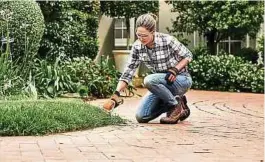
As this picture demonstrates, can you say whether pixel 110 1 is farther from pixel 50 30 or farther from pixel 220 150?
pixel 220 150

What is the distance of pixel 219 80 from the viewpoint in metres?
12.6

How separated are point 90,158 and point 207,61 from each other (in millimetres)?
9236

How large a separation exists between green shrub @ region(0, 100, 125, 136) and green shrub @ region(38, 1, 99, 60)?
18.0ft

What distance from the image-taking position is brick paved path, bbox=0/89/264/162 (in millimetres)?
3893

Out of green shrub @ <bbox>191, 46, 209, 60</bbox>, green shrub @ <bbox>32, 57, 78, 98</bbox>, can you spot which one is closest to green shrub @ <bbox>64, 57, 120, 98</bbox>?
green shrub @ <bbox>32, 57, 78, 98</bbox>

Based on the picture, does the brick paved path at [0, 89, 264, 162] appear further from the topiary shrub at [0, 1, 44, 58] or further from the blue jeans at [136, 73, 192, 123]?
the topiary shrub at [0, 1, 44, 58]

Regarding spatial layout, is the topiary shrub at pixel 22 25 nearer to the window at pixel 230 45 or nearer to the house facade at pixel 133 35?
the house facade at pixel 133 35

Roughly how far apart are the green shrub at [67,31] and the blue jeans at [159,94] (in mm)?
5571

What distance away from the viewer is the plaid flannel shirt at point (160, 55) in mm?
5645

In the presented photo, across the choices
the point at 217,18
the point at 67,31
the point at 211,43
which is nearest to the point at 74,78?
the point at 67,31

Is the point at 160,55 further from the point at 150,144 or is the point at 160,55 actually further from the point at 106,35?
the point at 106,35

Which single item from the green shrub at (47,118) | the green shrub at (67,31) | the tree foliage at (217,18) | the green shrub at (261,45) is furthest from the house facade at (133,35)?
the green shrub at (47,118)

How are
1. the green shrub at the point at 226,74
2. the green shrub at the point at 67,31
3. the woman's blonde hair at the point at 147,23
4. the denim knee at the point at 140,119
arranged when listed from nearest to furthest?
the woman's blonde hair at the point at 147,23, the denim knee at the point at 140,119, the green shrub at the point at 67,31, the green shrub at the point at 226,74

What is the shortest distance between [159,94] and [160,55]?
1.36ft
